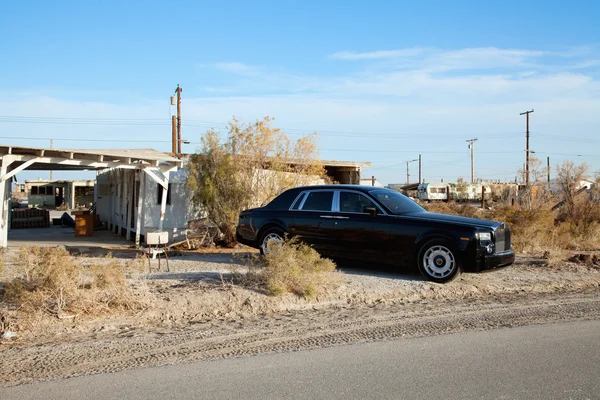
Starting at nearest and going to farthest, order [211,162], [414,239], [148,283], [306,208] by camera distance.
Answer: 1. [148,283]
2. [414,239]
3. [306,208]
4. [211,162]

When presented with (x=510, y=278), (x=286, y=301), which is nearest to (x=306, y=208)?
(x=286, y=301)

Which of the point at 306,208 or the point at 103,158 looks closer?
the point at 306,208

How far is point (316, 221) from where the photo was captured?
1059cm

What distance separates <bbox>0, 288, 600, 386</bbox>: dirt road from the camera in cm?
532

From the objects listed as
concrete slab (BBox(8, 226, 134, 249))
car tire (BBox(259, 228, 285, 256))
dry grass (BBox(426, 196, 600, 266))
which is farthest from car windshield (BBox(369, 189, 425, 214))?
concrete slab (BBox(8, 226, 134, 249))

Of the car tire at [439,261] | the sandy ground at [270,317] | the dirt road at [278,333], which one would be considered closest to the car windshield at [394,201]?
the car tire at [439,261]

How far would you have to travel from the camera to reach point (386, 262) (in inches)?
385

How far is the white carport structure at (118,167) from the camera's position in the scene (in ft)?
45.6

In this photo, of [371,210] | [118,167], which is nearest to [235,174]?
[118,167]

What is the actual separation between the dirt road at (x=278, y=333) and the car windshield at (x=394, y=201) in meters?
2.20

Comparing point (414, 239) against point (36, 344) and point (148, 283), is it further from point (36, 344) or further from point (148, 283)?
point (36, 344)

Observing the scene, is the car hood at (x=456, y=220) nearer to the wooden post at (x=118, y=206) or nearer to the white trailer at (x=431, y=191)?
the wooden post at (x=118, y=206)

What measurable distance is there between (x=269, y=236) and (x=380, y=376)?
637 centimetres

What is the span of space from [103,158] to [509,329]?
11962 millimetres
